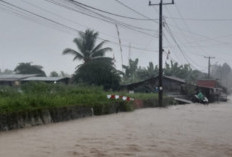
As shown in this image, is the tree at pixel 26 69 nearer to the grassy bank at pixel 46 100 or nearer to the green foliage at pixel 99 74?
the green foliage at pixel 99 74

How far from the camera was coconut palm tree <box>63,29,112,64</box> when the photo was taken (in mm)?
41062

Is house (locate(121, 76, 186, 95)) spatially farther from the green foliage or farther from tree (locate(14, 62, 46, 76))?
tree (locate(14, 62, 46, 76))

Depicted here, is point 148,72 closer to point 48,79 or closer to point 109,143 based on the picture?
point 48,79

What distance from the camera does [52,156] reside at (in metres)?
7.79

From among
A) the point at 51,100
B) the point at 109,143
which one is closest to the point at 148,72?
the point at 51,100

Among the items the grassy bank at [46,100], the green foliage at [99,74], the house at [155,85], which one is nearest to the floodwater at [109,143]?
the grassy bank at [46,100]

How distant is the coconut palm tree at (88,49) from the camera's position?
41.1 meters

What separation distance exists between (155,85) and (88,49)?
9248 mm

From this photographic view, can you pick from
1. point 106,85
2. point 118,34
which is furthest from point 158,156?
point 106,85

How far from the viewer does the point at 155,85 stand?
4259 cm

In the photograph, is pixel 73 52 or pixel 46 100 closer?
pixel 46 100

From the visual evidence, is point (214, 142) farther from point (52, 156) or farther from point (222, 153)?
point (52, 156)

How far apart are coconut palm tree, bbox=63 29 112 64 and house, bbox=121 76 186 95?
15.3 ft

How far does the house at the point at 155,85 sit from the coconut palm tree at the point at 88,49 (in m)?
4.66
